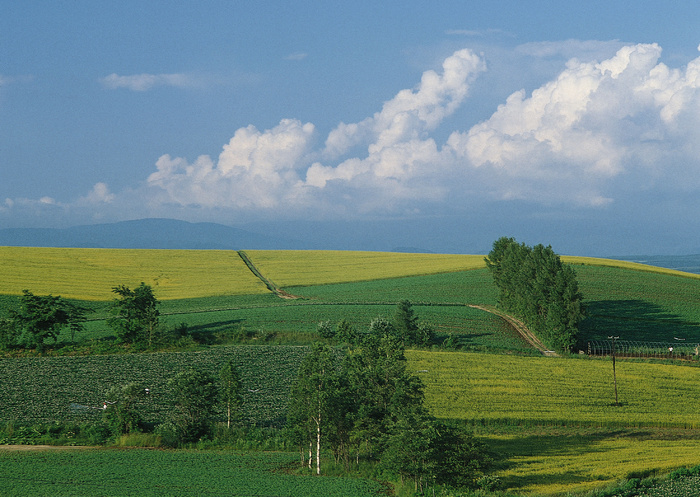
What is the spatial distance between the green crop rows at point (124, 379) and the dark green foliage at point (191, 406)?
3560 mm

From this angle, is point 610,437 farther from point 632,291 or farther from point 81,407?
point 632,291

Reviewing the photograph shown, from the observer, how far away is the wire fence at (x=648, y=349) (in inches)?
2771

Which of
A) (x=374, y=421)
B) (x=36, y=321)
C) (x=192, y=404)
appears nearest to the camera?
(x=374, y=421)

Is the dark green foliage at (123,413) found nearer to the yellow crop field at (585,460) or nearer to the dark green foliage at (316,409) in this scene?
the dark green foliage at (316,409)

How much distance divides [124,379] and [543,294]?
155ft

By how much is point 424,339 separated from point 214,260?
74680 millimetres

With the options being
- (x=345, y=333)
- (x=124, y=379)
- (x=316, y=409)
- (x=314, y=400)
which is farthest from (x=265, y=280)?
(x=316, y=409)

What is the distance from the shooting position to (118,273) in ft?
377

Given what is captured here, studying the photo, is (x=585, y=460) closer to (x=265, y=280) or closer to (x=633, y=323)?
Answer: (x=633, y=323)

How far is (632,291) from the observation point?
3836 inches

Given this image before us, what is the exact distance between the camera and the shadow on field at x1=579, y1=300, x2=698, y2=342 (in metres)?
77.2

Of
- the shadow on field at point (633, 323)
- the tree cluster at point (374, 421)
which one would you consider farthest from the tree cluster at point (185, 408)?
the shadow on field at point (633, 323)

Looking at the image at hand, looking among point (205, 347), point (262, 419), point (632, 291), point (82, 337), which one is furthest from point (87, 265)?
point (632, 291)

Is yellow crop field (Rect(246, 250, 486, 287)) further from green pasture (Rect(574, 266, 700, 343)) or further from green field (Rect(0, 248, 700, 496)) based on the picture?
green pasture (Rect(574, 266, 700, 343))
